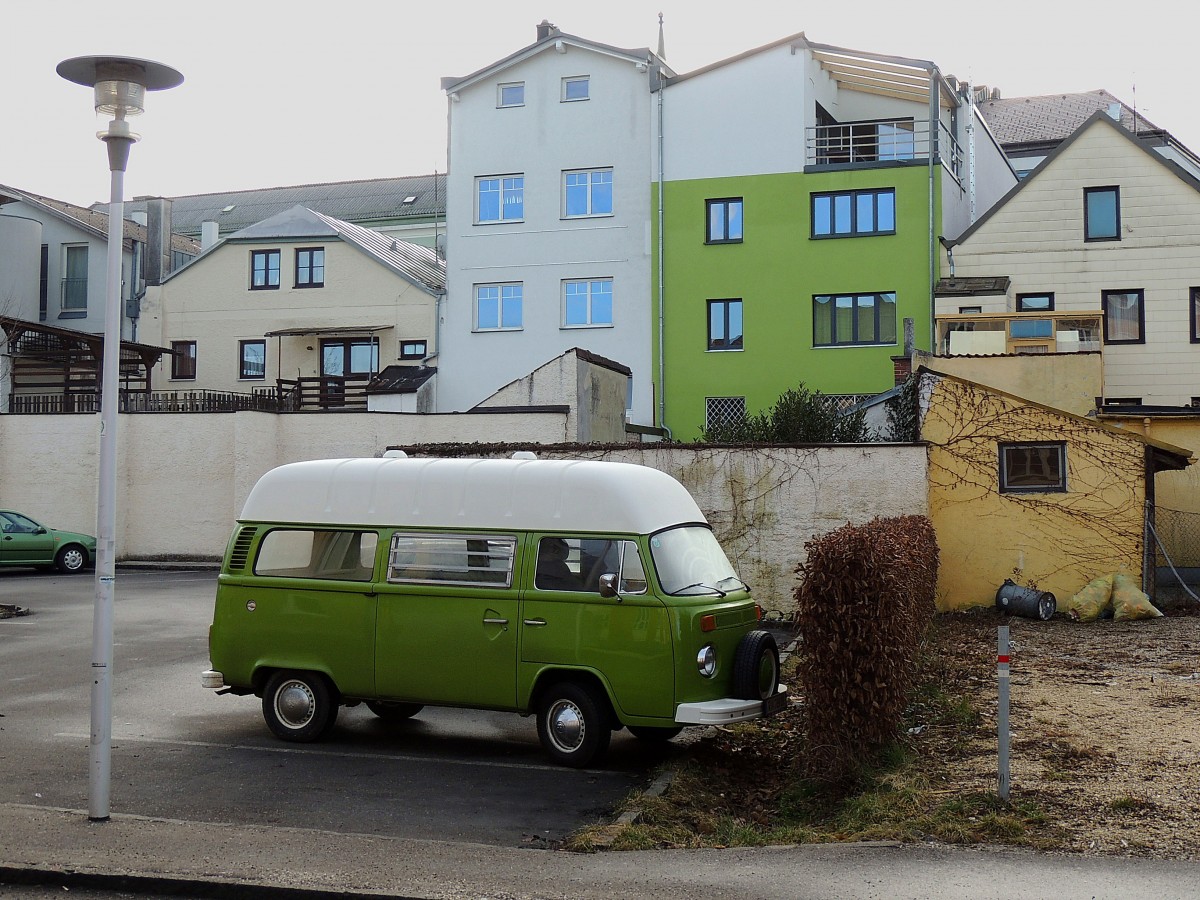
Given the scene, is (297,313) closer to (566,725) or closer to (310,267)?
(310,267)

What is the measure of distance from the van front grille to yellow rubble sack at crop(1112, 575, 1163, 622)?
13439 mm

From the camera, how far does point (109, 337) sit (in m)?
7.92

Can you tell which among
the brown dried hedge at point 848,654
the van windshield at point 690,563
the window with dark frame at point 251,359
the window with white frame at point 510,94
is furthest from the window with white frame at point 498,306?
the brown dried hedge at point 848,654

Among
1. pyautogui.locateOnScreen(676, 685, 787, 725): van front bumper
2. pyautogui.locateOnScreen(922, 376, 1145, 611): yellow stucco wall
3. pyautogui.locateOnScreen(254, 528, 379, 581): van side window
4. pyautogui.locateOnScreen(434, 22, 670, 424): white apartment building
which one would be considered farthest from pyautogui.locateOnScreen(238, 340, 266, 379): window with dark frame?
pyautogui.locateOnScreen(676, 685, 787, 725): van front bumper

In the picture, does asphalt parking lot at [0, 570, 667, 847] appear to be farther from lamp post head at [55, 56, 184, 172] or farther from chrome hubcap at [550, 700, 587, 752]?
lamp post head at [55, 56, 184, 172]

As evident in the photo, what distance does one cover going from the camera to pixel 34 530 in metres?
29.8

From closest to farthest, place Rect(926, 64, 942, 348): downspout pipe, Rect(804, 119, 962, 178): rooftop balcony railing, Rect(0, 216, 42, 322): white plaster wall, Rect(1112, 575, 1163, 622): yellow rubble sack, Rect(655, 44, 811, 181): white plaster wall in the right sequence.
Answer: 1. Rect(1112, 575, 1163, 622): yellow rubble sack
2. Rect(926, 64, 942, 348): downspout pipe
3. Rect(804, 119, 962, 178): rooftop balcony railing
4. Rect(655, 44, 811, 181): white plaster wall
5. Rect(0, 216, 42, 322): white plaster wall

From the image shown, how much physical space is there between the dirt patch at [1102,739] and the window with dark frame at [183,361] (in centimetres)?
3423

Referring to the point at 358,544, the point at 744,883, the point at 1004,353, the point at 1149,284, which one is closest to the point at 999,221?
the point at 1149,284

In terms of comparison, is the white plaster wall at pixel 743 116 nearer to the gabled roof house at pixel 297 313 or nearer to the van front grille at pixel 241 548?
the gabled roof house at pixel 297 313

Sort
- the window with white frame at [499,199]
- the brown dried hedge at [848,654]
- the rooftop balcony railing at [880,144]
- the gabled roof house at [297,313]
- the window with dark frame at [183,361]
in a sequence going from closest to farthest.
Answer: the brown dried hedge at [848,654], the rooftop balcony railing at [880,144], the window with white frame at [499,199], the gabled roof house at [297,313], the window with dark frame at [183,361]

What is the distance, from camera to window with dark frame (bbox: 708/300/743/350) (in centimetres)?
3841

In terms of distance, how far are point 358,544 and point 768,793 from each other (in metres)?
4.11

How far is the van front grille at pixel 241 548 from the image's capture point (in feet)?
38.2
